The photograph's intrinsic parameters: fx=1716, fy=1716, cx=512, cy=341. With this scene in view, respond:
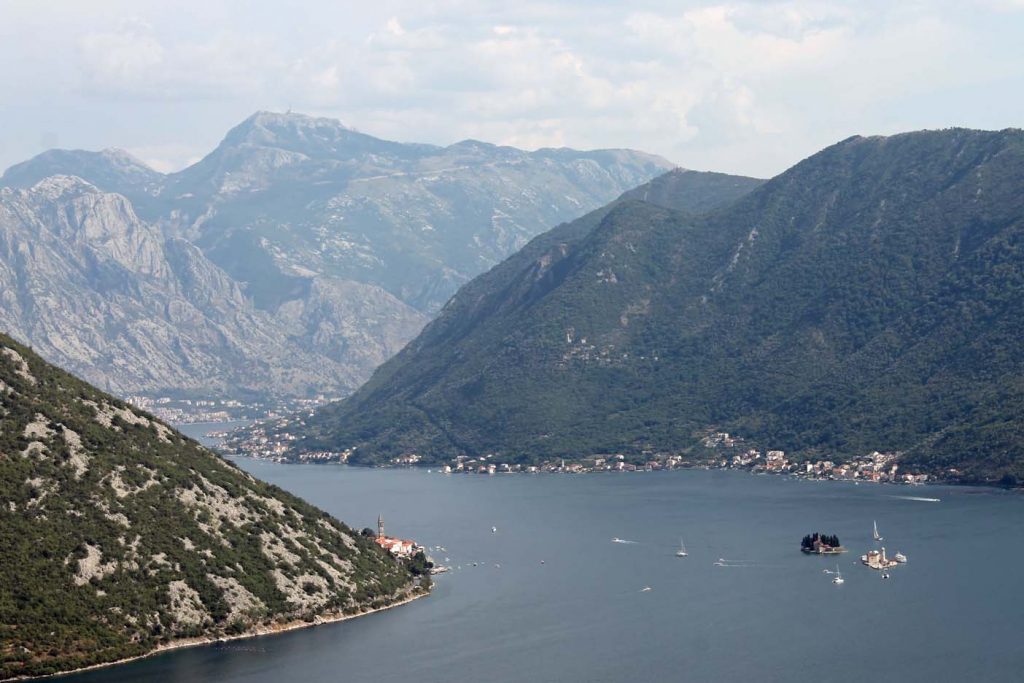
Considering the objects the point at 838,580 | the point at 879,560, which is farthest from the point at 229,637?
the point at 879,560

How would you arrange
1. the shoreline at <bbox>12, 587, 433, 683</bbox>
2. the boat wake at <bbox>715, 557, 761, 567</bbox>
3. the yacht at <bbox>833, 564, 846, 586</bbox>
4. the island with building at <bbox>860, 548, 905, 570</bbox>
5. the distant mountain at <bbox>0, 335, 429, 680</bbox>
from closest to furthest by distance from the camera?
the shoreline at <bbox>12, 587, 433, 683</bbox> < the distant mountain at <bbox>0, 335, 429, 680</bbox> < the yacht at <bbox>833, 564, 846, 586</bbox> < the island with building at <bbox>860, 548, 905, 570</bbox> < the boat wake at <bbox>715, 557, 761, 567</bbox>

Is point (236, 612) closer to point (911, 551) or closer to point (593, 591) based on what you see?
point (593, 591)

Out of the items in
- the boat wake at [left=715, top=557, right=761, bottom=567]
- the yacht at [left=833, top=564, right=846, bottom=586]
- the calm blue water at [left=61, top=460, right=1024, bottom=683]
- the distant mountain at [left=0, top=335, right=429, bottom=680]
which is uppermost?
the distant mountain at [left=0, top=335, right=429, bottom=680]

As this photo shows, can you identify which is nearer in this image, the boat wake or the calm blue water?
the calm blue water

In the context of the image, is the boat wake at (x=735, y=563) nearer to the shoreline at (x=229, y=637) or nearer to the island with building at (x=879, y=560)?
the island with building at (x=879, y=560)

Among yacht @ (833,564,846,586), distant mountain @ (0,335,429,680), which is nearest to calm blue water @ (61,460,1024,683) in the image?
yacht @ (833,564,846,586)

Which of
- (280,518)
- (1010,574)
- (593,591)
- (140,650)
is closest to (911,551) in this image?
(1010,574)

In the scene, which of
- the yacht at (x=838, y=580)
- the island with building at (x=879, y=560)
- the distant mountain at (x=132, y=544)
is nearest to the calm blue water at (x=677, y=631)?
the yacht at (x=838, y=580)

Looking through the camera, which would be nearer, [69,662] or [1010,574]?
[69,662]

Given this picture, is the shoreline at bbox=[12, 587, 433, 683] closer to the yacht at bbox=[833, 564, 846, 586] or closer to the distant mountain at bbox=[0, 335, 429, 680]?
the distant mountain at bbox=[0, 335, 429, 680]
